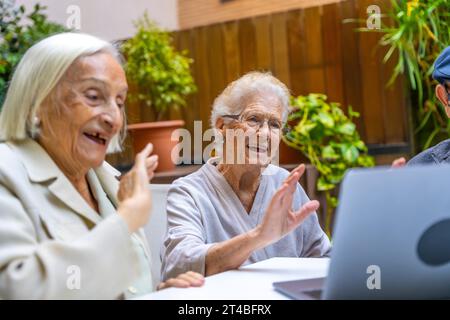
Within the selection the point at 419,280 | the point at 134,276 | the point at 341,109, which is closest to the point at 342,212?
the point at 419,280

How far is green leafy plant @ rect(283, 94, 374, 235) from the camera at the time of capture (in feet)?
11.7

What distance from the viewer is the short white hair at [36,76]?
1033 millimetres

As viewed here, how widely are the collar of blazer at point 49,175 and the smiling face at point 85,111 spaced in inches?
1.0

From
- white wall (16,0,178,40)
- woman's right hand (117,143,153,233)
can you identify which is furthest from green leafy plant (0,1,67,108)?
woman's right hand (117,143,153,233)

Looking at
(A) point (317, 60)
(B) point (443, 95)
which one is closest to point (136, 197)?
(B) point (443, 95)

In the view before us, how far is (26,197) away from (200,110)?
3.17m

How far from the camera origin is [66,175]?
1105 millimetres

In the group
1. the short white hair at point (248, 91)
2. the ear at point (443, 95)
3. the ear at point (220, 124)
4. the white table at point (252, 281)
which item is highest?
the short white hair at point (248, 91)

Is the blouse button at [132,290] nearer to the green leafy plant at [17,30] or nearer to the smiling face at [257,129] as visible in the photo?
the smiling face at [257,129]

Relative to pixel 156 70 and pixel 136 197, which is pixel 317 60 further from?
pixel 136 197

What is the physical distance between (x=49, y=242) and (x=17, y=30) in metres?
1.98

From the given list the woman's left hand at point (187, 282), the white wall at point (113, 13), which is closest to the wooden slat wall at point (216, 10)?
the white wall at point (113, 13)

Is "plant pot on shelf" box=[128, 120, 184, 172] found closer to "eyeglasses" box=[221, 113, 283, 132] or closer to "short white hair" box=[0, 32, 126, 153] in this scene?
"eyeglasses" box=[221, 113, 283, 132]

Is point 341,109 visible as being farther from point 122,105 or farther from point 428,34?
point 122,105
